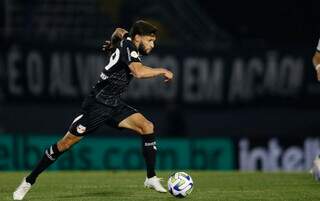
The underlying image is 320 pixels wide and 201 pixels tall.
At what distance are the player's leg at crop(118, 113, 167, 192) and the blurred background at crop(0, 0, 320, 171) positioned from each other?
8.66 metres

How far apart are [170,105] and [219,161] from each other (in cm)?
171

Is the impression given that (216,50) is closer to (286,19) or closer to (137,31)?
(286,19)

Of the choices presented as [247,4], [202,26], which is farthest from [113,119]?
[247,4]

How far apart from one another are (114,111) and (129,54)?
0.83m

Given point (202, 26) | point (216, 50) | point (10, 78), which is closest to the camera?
point (10, 78)

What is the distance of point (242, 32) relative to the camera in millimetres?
24094

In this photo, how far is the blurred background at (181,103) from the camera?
760 inches

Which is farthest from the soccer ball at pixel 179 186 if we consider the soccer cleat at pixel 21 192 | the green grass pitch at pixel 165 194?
the soccer cleat at pixel 21 192

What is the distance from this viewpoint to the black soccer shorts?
1052cm

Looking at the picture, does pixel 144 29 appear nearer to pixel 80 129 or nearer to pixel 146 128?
pixel 146 128

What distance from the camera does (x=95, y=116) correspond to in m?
10.6

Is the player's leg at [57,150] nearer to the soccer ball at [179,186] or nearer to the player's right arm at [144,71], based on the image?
the player's right arm at [144,71]

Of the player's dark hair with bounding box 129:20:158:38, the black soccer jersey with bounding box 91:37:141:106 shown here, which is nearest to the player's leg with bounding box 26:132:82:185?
the black soccer jersey with bounding box 91:37:141:106

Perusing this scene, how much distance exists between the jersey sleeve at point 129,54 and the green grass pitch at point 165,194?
167 cm
